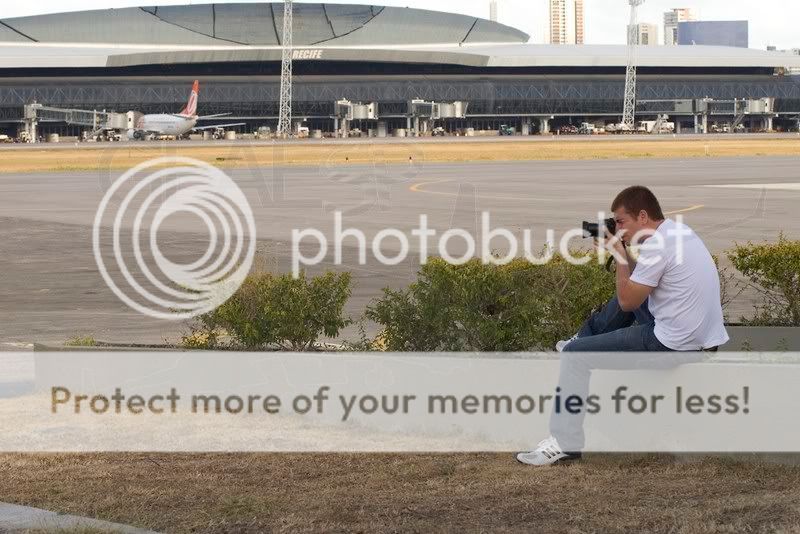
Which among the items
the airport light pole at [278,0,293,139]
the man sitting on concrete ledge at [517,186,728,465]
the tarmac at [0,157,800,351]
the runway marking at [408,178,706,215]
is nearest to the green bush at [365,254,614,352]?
the man sitting on concrete ledge at [517,186,728,465]

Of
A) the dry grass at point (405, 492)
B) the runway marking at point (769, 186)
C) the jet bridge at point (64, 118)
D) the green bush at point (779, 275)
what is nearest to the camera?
the dry grass at point (405, 492)

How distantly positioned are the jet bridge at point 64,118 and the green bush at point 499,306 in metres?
141

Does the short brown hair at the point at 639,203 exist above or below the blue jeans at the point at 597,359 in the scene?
above

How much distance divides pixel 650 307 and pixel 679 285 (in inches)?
9.7

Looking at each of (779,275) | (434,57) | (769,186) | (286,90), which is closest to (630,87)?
(434,57)

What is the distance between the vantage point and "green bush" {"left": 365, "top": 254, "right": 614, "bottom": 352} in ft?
31.9

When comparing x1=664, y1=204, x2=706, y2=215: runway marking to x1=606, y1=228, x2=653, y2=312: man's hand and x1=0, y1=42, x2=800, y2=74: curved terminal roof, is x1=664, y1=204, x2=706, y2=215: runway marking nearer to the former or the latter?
x1=606, y1=228, x2=653, y2=312: man's hand

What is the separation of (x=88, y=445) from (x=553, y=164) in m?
60.5

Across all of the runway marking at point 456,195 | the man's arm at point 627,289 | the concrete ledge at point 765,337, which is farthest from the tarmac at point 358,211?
the man's arm at point 627,289

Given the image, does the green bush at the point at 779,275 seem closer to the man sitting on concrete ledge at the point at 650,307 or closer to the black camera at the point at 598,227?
the man sitting on concrete ledge at the point at 650,307

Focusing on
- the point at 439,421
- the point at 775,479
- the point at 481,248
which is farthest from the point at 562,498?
the point at 481,248

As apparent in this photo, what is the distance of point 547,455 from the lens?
798 centimetres

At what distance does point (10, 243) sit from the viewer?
28.2m

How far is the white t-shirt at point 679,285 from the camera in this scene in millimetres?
7922
